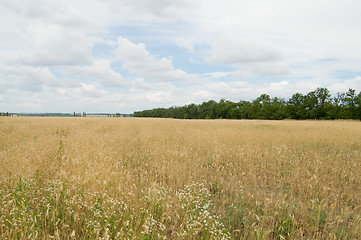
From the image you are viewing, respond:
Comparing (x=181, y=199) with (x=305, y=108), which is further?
(x=305, y=108)

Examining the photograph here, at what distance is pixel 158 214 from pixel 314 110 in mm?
60407

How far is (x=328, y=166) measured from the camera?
5.80 meters

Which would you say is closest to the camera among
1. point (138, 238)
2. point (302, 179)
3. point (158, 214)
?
point (138, 238)

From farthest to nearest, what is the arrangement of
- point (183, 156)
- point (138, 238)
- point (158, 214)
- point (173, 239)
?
point (183, 156), point (158, 214), point (173, 239), point (138, 238)

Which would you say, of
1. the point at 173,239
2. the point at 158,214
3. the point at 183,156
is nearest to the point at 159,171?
the point at 183,156

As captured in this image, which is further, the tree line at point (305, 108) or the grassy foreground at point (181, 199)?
the tree line at point (305, 108)

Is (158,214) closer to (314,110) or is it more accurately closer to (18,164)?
(18,164)

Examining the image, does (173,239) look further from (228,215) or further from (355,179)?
(355,179)

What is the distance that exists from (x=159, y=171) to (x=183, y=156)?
1.72m

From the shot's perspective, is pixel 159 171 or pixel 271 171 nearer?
pixel 159 171

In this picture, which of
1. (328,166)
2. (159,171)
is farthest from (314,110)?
(159,171)

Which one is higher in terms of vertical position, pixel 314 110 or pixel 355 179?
pixel 314 110

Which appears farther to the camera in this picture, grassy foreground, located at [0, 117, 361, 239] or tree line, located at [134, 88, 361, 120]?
tree line, located at [134, 88, 361, 120]

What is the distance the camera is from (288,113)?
55.7m
